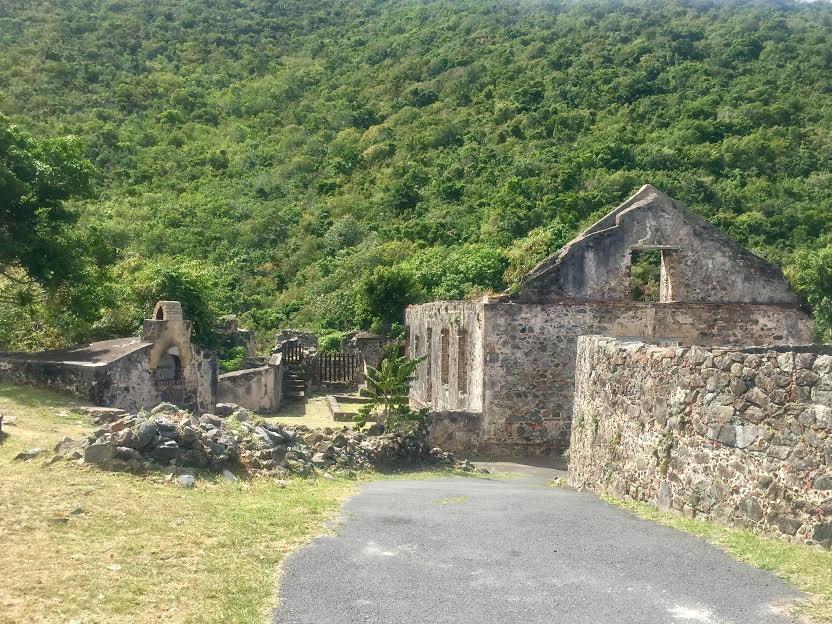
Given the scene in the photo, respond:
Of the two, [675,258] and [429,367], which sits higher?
[675,258]

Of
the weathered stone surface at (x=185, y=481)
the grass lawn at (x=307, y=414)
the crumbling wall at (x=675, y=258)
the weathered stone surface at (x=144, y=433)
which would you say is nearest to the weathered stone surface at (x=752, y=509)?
the weathered stone surface at (x=185, y=481)

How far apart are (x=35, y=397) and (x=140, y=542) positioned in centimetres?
851

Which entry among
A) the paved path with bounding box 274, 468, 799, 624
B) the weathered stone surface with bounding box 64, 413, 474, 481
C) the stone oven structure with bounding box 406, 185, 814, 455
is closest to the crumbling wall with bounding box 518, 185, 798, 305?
the stone oven structure with bounding box 406, 185, 814, 455

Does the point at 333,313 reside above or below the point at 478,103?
below

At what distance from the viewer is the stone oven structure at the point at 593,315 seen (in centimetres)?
1606

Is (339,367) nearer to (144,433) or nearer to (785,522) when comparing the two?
(144,433)

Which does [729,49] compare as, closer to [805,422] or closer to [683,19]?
[683,19]

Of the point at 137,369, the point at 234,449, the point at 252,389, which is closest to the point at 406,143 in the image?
the point at 252,389

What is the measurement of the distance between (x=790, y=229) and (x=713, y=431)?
3084 cm

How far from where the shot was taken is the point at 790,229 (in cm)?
3519

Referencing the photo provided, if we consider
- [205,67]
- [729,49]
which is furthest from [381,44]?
[729,49]

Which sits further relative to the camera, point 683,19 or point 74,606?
point 683,19

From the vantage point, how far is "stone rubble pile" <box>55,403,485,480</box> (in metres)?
8.54

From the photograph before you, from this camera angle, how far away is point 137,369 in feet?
50.0
